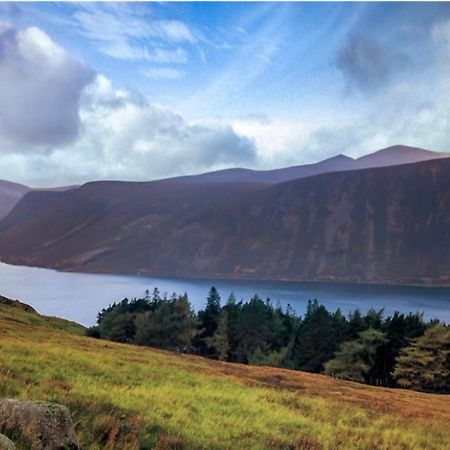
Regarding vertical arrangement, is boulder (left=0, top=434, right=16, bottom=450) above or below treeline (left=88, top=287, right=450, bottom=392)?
above

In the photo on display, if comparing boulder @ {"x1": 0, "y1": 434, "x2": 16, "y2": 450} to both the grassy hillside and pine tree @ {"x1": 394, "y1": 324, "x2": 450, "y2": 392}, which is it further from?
pine tree @ {"x1": 394, "y1": 324, "x2": 450, "y2": 392}

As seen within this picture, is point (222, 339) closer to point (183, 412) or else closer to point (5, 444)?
point (183, 412)

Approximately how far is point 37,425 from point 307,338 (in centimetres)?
8056

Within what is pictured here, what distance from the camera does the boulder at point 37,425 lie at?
8250 mm

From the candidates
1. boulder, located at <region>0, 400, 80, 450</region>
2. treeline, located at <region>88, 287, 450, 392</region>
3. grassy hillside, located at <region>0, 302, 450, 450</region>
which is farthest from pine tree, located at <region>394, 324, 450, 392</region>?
boulder, located at <region>0, 400, 80, 450</region>

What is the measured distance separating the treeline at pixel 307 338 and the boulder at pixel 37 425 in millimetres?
65400

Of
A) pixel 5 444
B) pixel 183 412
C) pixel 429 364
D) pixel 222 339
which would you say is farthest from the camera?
pixel 222 339

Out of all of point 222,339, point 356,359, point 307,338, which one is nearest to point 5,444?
point 356,359

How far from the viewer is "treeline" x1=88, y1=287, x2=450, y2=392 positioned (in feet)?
220

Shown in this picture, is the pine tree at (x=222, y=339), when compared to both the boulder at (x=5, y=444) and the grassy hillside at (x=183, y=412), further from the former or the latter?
the boulder at (x=5, y=444)

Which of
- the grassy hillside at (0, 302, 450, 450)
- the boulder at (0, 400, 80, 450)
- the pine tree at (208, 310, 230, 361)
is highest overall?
the boulder at (0, 400, 80, 450)

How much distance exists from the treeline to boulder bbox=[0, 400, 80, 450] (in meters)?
65.4

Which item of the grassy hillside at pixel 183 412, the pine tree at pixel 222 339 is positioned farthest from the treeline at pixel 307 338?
the grassy hillside at pixel 183 412

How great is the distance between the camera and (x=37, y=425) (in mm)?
8523
